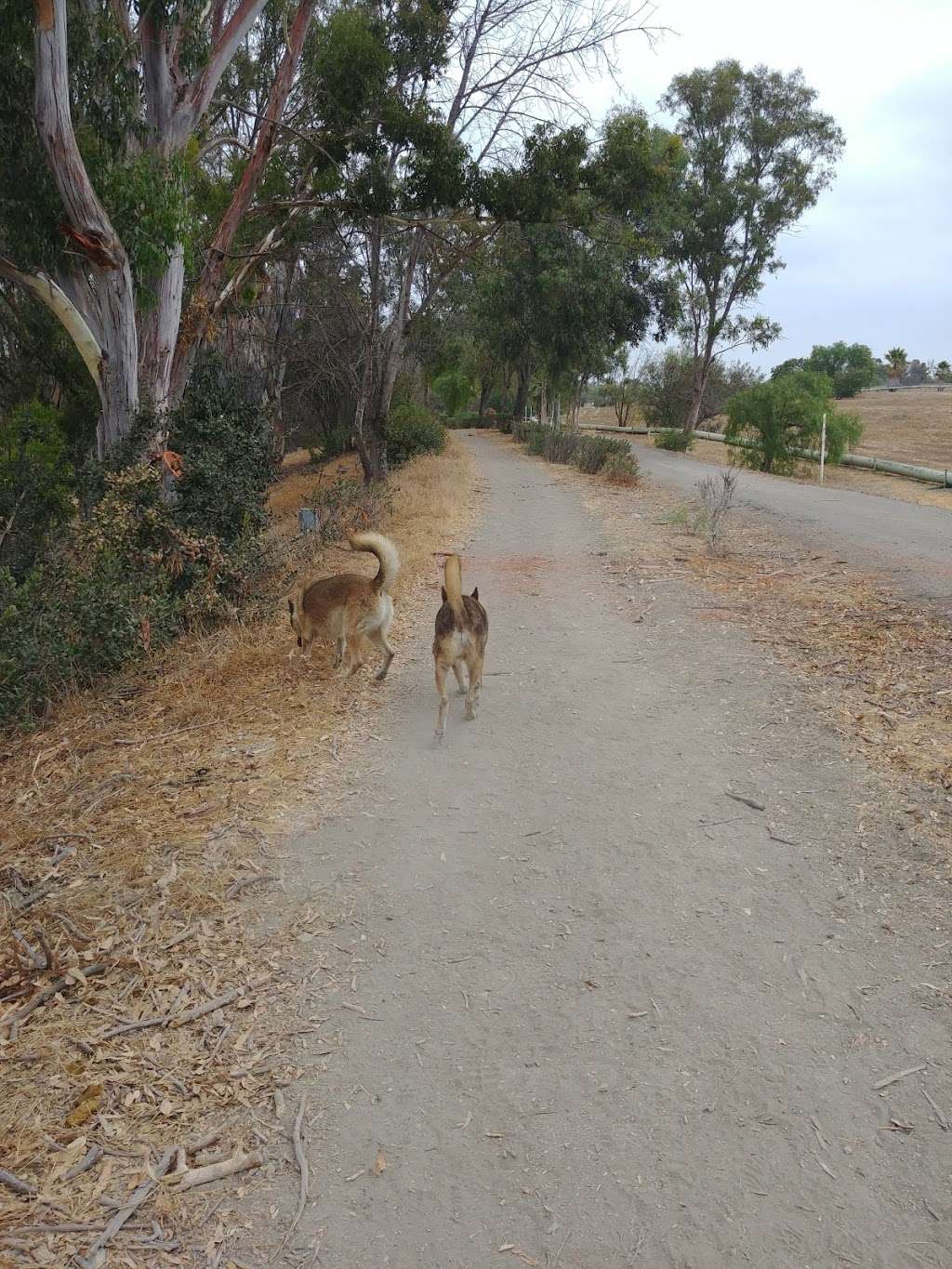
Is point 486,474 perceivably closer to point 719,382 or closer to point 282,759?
point 282,759

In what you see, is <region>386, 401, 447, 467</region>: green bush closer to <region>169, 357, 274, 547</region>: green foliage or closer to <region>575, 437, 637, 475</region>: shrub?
<region>575, 437, 637, 475</region>: shrub

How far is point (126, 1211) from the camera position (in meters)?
2.74

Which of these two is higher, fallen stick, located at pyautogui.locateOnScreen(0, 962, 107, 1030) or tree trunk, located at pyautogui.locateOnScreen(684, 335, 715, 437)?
tree trunk, located at pyautogui.locateOnScreen(684, 335, 715, 437)

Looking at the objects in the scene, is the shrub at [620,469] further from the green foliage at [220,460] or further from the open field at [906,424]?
the open field at [906,424]

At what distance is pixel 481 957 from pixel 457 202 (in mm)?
13188

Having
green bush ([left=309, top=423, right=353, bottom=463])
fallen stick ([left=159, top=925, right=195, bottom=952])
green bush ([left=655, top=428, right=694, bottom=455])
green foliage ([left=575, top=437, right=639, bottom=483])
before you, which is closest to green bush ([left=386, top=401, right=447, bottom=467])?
green bush ([left=309, top=423, right=353, bottom=463])

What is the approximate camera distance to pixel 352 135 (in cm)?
1317

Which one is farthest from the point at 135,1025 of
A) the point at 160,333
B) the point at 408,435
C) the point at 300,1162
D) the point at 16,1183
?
the point at 408,435

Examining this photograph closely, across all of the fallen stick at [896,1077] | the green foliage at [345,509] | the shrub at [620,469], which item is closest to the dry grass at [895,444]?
the shrub at [620,469]

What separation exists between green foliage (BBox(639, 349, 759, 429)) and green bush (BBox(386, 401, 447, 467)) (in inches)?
1079

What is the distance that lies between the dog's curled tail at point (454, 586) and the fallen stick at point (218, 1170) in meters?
3.91

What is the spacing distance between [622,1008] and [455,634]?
323 cm

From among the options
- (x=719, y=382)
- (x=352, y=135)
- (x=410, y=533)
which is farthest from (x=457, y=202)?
(x=719, y=382)

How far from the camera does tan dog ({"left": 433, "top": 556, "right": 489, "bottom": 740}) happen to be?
6.29m
